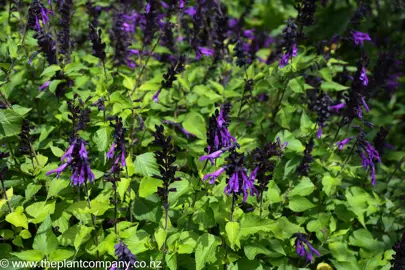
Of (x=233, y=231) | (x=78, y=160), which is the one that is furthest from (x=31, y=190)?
(x=233, y=231)

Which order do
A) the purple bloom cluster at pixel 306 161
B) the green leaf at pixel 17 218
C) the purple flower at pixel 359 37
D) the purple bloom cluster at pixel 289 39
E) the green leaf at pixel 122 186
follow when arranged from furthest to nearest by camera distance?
the purple flower at pixel 359 37 < the purple bloom cluster at pixel 289 39 < the purple bloom cluster at pixel 306 161 < the green leaf at pixel 17 218 < the green leaf at pixel 122 186

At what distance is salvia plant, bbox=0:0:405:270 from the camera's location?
9.65ft

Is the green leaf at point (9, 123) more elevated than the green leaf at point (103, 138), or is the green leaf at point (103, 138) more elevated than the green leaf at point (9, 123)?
the green leaf at point (9, 123)

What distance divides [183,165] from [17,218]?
5.47 ft

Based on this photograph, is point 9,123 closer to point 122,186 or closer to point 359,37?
point 122,186

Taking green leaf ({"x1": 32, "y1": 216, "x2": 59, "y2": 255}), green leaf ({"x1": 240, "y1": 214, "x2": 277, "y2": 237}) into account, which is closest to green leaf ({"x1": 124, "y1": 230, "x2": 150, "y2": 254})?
green leaf ({"x1": 32, "y1": 216, "x2": 59, "y2": 255})

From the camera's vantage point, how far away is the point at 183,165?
4.14 m

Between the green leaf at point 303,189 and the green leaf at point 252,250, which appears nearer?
the green leaf at point 252,250

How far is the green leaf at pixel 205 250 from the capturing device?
2.87m

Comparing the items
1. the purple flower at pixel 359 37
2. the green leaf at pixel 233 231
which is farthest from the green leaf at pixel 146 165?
the purple flower at pixel 359 37

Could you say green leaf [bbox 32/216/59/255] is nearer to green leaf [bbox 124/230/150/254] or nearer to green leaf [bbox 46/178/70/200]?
green leaf [bbox 46/178/70/200]

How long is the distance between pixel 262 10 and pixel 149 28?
239 inches

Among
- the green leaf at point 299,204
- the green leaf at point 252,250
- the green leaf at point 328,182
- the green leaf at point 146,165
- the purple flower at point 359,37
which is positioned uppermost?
the purple flower at point 359,37

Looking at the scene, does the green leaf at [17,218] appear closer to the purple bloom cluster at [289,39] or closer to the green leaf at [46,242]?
the green leaf at [46,242]
